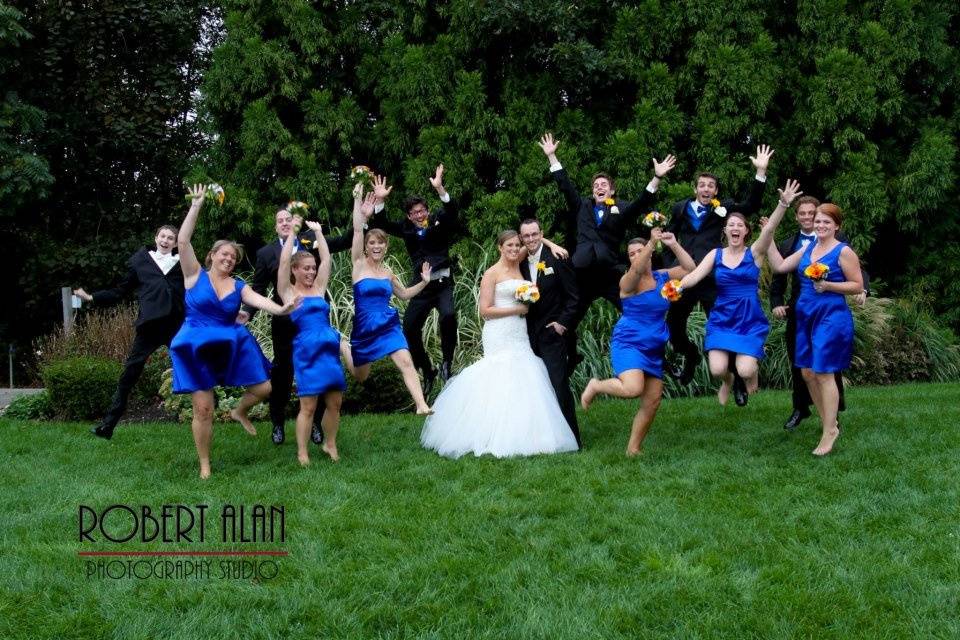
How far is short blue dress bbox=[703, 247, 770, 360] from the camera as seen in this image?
764cm

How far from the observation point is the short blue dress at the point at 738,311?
7.64 m

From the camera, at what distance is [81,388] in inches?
408

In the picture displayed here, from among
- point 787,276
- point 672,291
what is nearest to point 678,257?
point 672,291

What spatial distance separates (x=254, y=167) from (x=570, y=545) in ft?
32.8

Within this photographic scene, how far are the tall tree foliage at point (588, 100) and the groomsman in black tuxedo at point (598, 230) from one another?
3.80 metres

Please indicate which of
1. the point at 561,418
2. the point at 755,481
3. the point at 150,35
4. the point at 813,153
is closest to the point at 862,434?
the point at 755,481

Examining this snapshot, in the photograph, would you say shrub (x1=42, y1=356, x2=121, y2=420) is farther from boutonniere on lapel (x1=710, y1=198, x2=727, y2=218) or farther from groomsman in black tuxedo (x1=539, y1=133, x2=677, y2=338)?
boutonniere on lapel (x1=710, y1=198, x2=727, y2=218)

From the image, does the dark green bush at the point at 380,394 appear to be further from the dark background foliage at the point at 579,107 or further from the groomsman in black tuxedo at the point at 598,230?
the dark background foliage at the point at 579,107

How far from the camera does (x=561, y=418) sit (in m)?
7.54

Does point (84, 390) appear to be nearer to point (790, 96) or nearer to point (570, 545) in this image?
point (570, 545)

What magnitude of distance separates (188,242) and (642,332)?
3623 mm

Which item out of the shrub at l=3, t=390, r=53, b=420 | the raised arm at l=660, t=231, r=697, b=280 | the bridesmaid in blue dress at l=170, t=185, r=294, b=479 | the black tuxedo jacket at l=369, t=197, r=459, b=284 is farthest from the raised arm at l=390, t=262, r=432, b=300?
the shrub at l=3, t=390, r=53, b=420

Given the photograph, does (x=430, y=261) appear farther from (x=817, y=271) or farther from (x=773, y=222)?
(x=817, y=271)

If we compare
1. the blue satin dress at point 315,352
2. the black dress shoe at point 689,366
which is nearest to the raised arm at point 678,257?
the black dress shoe at point 689,366
